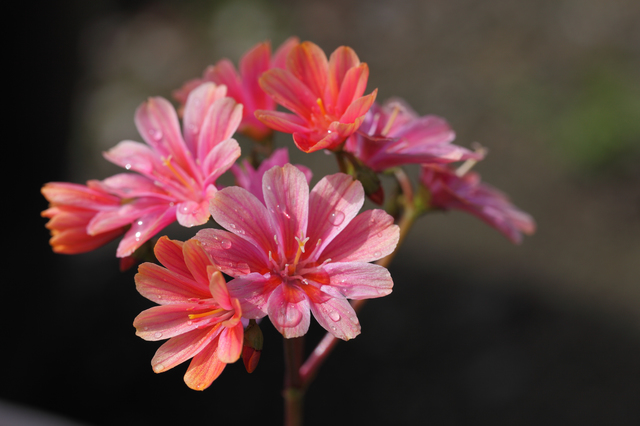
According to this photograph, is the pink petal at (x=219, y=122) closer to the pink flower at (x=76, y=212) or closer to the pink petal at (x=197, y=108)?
the pink petal at (x=197, y=108)

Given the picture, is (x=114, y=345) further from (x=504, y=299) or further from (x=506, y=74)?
(x=506, y=74)

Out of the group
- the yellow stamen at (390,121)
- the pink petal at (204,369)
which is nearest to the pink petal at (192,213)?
the pink petal at (204,369)

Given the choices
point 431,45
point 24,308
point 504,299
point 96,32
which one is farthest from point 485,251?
point 96,32

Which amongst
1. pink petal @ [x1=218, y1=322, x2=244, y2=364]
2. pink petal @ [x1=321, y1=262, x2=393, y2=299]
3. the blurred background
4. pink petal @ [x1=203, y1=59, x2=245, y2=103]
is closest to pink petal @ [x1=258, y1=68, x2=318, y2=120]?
pink petal @ [x1=203, y1=59, x2=245, y2=103]

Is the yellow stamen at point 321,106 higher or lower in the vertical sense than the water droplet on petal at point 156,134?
higher

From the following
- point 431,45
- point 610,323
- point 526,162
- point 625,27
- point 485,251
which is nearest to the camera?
point 610,323

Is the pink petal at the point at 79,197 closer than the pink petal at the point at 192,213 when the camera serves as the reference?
No
